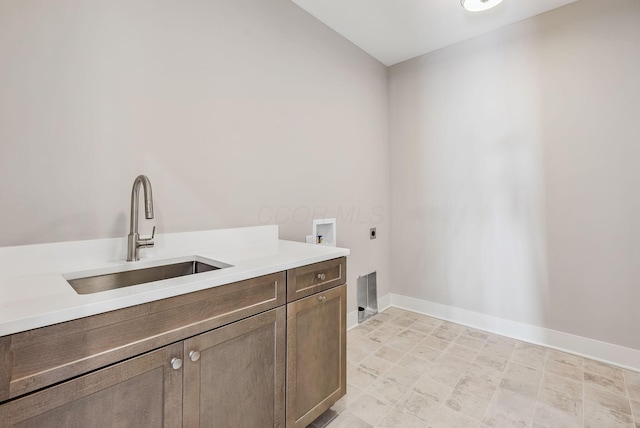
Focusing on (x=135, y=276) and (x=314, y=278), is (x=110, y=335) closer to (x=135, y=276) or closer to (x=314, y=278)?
(x=135, y=276)

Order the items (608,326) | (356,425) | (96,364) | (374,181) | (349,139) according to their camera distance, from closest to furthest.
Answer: (96,364)
(356,425)
(608,326)
(349,139)
(374,181)

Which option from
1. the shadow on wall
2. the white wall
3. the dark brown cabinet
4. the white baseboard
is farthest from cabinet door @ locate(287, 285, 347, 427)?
the shadow on wall

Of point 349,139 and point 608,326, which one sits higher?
point 349,139

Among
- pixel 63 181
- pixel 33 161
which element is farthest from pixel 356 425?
pixel 33 161

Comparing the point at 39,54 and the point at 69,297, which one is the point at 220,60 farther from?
the point at 69,297

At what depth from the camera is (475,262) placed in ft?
8.51

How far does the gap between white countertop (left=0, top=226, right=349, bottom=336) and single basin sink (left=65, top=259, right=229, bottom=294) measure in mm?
24

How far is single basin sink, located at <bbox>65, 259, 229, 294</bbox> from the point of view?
1.08 metres

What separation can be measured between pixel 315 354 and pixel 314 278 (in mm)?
352

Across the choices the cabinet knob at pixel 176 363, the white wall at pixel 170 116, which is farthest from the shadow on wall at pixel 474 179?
the cabinet knob at pixel 176 363

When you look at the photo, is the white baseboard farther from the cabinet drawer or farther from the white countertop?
the white countertop

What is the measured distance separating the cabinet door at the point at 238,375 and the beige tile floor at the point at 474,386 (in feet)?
1.75

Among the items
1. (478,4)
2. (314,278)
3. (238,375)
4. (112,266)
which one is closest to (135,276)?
(112,266)

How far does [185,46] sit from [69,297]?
132 centimetres
